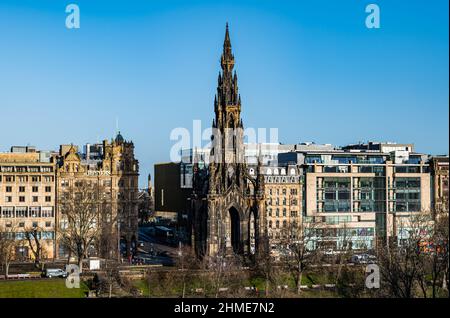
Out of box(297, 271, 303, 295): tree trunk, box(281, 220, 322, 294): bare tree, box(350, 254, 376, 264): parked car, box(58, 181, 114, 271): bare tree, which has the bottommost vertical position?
box(297, 271, 303, 295): tree trunk

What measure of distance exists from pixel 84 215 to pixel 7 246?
11.5 meters

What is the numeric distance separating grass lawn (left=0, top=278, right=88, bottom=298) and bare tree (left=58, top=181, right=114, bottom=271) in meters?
15.1

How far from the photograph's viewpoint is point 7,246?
294 feet

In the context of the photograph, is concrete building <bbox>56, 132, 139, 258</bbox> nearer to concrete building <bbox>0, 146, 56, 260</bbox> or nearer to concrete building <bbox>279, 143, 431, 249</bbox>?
concrete building <bbox>0, 146, 56, 260</bbox>

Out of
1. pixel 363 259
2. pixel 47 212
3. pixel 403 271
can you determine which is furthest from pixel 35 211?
pixel 403 271

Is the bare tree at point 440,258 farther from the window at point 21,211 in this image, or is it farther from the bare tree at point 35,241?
the window at point 21,211

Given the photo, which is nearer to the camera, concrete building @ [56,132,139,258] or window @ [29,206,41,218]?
window @ [29,206,41,218]

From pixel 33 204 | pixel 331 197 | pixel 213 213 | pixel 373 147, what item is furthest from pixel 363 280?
pixel 373 147

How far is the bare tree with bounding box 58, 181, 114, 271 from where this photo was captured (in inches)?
3824

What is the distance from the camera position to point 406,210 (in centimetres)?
12081

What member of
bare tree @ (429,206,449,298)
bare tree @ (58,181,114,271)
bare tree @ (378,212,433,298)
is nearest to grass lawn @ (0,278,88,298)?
bare tree @ (58,181,114,271)

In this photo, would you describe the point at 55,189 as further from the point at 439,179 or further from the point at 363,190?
the point at 439,179
